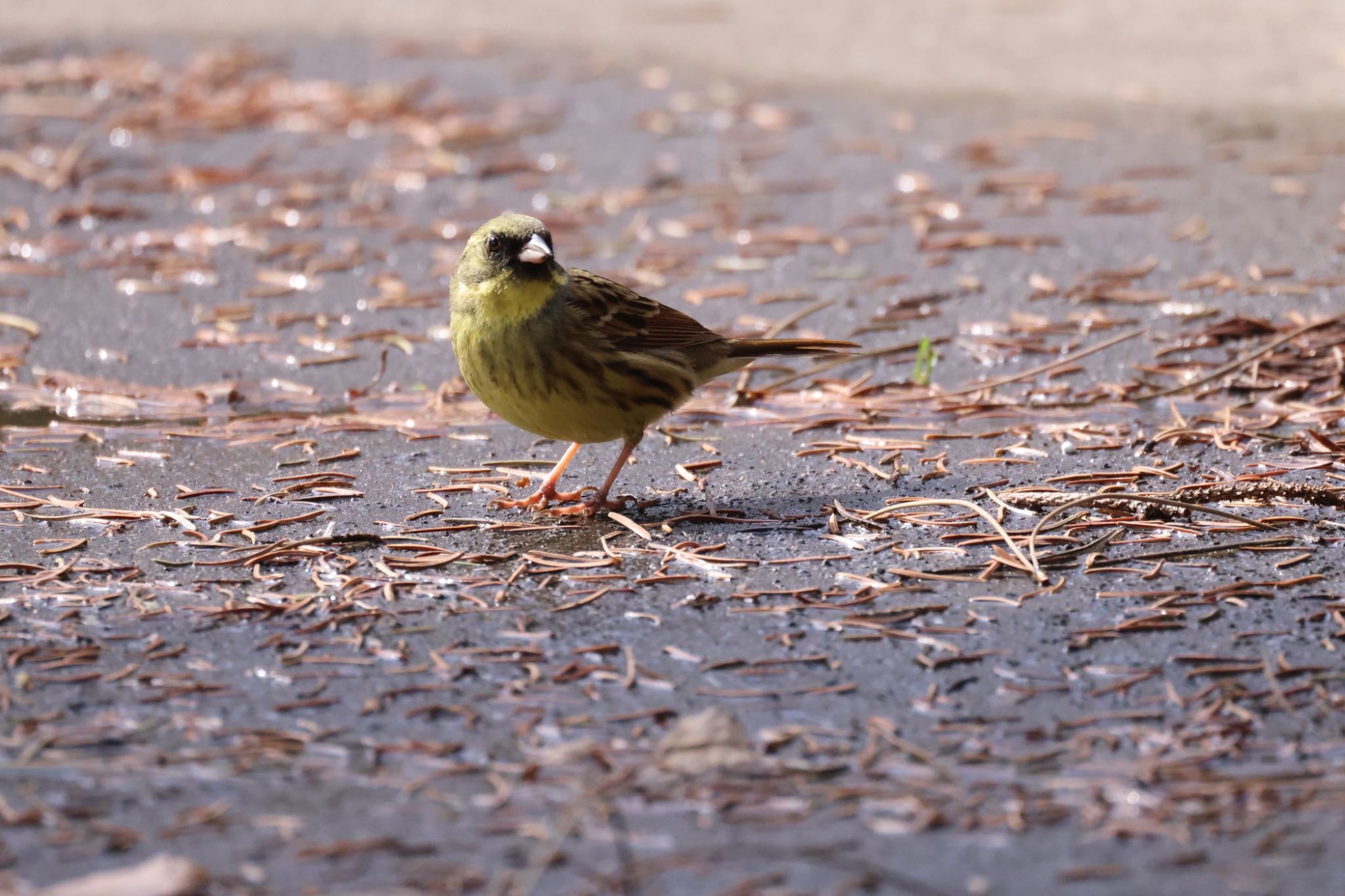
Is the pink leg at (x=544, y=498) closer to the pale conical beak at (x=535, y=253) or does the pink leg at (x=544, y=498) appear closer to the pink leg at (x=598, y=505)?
the pink leg at (x=598, y=505)

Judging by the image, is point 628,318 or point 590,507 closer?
point 590,507

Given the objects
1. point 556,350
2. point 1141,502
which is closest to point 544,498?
point 556,350

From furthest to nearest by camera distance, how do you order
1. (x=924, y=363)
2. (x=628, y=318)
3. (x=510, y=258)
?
(x=924, y=363), (x=628, y=318), (x=510, y=258)

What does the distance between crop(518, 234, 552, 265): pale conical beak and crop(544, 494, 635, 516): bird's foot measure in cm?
93

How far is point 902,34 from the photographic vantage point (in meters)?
13.3

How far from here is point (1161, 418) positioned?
658 cm

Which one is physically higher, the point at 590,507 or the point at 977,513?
the point at 977,513

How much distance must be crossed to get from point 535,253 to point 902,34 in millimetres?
8583

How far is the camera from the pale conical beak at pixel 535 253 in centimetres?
569

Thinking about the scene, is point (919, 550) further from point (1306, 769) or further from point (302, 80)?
point (302, 80)

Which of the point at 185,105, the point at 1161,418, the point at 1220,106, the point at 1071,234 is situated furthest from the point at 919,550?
the point at 185,105

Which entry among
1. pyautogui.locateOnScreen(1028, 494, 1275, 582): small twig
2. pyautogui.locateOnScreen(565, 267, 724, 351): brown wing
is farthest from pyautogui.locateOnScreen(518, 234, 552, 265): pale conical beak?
pyautogui.locateOnScreen(1028, 494, 1275, 582): small twig

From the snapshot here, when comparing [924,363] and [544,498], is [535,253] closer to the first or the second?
[544,498]

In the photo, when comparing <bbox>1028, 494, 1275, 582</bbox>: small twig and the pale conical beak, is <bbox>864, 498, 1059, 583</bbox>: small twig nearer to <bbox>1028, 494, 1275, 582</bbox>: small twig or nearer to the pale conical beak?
<bbox>1028, 494, 1275, 582</bbox>: small twig
